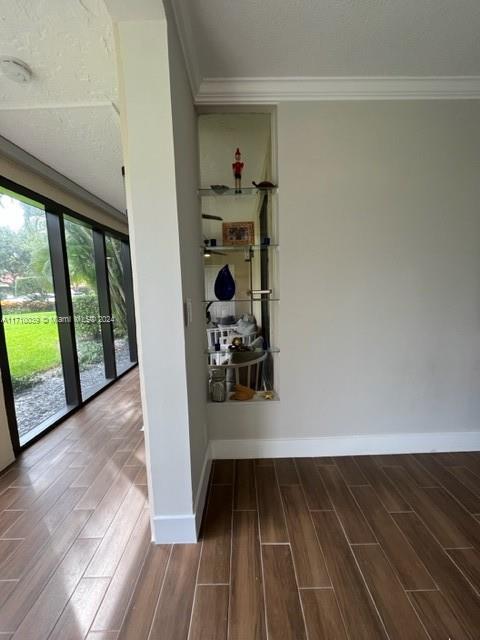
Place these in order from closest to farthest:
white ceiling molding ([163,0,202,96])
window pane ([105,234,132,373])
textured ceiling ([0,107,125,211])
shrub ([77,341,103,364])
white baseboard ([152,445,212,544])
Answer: white ceiling molding ([163,0,202,96]), white baseboard ([152,445,212,544]), textured ceiling ([0,107,125,211]), shrub ([77,341,103,364]), window pane ([105,234,132,373])

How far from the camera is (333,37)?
1.31m

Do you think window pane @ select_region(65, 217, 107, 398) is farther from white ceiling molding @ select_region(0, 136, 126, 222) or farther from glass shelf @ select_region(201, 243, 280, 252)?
glass shelf @ select_region(201, 243, 280, 252)

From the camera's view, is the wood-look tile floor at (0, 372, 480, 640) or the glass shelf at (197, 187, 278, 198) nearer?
the wood-look tile floor at (0, 372, 480, 640)

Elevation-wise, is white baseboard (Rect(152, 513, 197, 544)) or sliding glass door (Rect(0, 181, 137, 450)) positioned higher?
sliding glass door (Rect(0, 181, 137, 450))

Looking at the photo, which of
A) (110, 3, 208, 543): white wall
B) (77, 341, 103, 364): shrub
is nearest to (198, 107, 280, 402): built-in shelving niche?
(110, 3, 208, 543): white wall

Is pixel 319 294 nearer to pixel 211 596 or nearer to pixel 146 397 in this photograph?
pixel 146 397

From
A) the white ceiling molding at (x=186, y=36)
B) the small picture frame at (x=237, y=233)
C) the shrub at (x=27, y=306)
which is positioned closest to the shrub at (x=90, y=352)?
the shrub at (x=27, y=306)

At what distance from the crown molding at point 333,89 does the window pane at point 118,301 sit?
2.71 meters

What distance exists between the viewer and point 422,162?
1.71m

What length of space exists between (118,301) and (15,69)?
9.60 feet

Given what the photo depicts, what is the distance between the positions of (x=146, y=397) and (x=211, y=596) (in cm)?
85

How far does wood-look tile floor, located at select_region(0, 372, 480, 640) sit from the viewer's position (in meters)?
0.97

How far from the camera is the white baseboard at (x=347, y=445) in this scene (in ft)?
6.26

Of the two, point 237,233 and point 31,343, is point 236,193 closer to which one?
point 237,233
